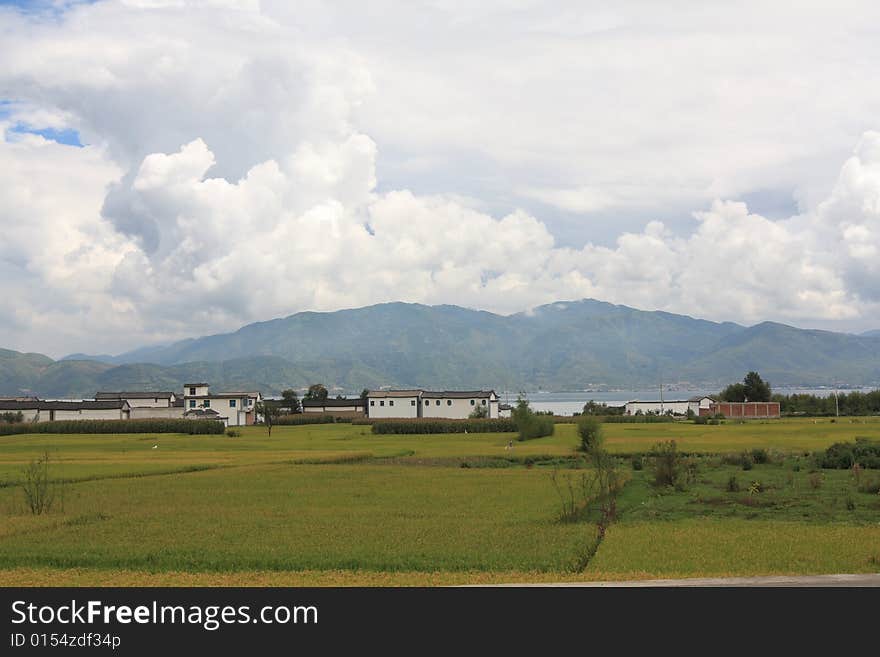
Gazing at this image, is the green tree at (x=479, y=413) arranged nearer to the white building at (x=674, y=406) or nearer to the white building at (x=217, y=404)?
the white building at (x=674, y=406)

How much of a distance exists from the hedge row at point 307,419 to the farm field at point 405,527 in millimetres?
63446

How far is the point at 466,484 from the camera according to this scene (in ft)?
117

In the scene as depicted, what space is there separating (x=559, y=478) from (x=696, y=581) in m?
24.7

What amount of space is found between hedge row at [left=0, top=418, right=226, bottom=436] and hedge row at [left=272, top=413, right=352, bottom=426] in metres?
18.6

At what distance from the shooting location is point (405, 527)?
22.7 meters

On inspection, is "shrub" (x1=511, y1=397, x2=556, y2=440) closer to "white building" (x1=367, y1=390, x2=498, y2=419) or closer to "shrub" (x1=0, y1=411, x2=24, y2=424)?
"white building" (x1=367, y1=390, x2=498, y2=419)

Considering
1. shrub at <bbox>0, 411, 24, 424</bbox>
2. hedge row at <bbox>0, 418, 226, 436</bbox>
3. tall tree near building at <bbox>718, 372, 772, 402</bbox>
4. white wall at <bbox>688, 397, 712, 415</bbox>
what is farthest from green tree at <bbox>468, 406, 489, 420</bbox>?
shrub at <bbox>0, 411, 24, 424</bbox>

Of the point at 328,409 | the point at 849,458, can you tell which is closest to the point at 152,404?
the point at 328,409

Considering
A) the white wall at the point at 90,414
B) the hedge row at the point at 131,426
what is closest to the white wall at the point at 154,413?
the white wall at the point at 90,414

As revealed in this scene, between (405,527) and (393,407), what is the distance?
9874 centimetres

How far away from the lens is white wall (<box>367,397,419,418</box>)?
12031cm

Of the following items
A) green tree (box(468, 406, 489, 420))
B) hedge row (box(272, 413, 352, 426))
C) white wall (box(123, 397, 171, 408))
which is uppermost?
white wall (box(123, 397, 171, 408))
